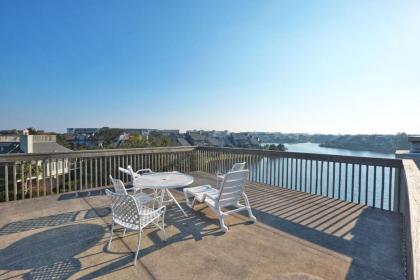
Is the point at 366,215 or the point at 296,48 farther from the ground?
the point at 296,48

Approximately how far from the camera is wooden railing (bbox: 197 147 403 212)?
13.9 ft

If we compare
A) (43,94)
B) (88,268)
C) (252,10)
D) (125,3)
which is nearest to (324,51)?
(252,10)

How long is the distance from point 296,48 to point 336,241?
21.3 feet

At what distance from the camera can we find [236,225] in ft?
11.5

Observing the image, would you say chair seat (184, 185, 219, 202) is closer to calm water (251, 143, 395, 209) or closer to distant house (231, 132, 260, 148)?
calm water (251, 143, 395, 209)

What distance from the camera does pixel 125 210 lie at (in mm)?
2684

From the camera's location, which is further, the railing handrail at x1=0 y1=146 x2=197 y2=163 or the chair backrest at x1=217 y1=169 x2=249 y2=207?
the railing handrail at x1=0 y1=146 x2=197 y2=163

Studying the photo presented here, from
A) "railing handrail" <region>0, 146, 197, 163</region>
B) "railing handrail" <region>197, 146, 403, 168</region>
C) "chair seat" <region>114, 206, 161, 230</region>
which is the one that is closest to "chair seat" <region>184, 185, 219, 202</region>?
"chair seat" <region>114, 206, 161, 230</region>

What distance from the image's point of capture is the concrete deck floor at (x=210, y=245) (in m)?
2.29

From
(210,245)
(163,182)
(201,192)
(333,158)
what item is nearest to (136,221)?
(210,245)

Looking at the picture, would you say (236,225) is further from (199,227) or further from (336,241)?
(336,241)

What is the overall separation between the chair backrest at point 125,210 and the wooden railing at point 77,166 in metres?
3.21

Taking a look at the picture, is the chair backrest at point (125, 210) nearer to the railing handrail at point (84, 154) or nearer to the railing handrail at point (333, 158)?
the railing handrail at point (84, 154)

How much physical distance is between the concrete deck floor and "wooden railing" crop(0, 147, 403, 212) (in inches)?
24.5
